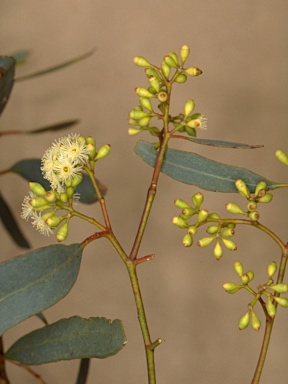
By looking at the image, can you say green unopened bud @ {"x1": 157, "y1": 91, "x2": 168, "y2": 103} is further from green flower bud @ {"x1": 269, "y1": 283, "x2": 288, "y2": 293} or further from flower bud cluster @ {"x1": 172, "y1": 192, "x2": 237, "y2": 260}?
green flower bud @ {"x1": 269, "y1": 283, "x2": 288, "y2": 293}

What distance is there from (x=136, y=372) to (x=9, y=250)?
0.40 meters

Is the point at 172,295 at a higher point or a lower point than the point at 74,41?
lower

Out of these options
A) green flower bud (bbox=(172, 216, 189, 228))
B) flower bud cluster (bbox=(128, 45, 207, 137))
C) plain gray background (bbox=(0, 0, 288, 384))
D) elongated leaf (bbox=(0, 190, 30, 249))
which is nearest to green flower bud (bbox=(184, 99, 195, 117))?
flower bud cluster (bbox=(128, 45, 207, 137))

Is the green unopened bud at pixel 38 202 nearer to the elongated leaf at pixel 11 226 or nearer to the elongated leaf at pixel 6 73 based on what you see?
the elongated leaf at pixel 6 73

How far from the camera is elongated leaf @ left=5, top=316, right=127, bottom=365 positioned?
751 mm

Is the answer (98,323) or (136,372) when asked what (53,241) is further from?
(98,323)

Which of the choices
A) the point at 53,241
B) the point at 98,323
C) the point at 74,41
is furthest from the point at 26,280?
the point at 74,41

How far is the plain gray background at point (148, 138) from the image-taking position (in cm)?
145

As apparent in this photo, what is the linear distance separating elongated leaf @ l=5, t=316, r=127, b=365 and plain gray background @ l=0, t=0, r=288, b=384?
0.64 meters

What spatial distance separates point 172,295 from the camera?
4.89ft

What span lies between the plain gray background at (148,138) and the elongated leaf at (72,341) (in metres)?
0.64

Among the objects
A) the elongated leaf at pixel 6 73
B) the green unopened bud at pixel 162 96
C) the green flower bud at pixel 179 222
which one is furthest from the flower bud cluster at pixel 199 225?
the elongated leaf at pixel 6 73

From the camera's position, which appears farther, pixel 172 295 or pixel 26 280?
pixel 172 295

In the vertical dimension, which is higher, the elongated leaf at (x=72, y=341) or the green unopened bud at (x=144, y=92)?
the green unopened bud at (x=144, y=92)
